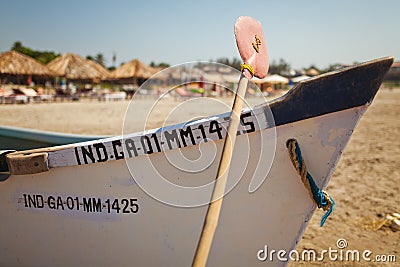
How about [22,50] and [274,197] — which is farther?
[22,50]

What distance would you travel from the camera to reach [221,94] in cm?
2723

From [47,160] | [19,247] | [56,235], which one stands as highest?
[47,160]

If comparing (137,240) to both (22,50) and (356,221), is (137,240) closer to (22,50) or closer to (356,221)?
(356,221)

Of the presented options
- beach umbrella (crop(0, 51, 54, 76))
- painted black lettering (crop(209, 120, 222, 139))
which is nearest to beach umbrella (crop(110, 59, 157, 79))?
beach umbrella (crop(0, 51, 54, 76))

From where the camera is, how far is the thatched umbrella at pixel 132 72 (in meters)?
26.5

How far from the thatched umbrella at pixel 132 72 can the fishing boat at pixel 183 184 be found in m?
25.4

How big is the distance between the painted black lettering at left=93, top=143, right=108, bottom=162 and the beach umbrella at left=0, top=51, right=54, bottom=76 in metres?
21.2

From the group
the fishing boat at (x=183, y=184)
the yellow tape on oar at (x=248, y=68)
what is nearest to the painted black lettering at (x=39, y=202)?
the fishing boat at (x=183, y=184)

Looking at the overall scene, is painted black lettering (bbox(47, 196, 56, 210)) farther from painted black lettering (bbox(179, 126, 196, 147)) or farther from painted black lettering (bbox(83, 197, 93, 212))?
painted black lettering (bbox(179, 126, 196, 147))

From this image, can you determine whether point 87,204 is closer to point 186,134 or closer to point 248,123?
point 186,134

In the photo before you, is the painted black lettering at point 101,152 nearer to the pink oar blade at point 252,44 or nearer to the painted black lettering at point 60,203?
the painted black lettering at point 60,203

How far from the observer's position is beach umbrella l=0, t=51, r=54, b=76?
1977 cm

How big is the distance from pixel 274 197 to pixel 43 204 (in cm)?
116

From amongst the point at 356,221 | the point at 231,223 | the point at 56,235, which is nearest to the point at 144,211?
the point at 231,223
